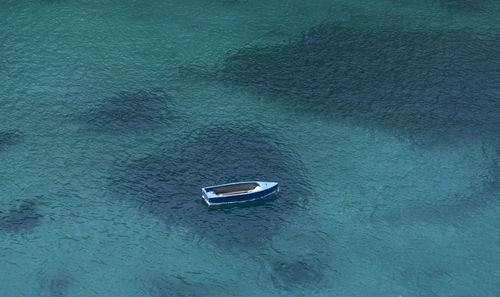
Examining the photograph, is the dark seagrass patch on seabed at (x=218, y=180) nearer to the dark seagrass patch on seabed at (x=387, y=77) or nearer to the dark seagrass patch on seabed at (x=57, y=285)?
the dark seagrass patch on seabed at (x=387, y=77)

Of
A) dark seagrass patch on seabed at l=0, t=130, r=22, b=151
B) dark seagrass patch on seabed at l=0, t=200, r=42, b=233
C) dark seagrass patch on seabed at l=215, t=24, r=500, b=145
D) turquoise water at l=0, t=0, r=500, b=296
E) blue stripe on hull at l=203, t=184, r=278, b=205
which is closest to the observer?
turquoise water at l=0, t=0, r=500, b=296

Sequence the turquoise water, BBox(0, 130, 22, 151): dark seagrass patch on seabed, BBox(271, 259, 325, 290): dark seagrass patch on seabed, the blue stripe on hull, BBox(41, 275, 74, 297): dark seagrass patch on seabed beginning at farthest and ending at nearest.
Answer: BBox(0, 130, 22, 151): dark seagrass patch on seabed → the blue stripe on hull → the turquoise water → BBox(271, 259, 325, 290): dark seagrass patch on seabed → BBox(41, 275, 74, 297): dark seagrass patch on seabed

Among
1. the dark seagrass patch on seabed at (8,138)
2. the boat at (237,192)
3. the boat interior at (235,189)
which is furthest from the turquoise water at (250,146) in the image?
the boat interior at (235,189)

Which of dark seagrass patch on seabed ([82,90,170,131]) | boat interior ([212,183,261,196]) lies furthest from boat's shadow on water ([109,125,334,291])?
dark seagrass patch on seabed ([82,90,170,131])

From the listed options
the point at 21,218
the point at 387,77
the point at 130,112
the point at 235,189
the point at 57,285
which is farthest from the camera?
the point at 387,77

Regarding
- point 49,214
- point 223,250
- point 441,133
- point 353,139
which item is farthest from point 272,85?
point 49,214

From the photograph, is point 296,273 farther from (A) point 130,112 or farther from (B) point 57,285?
(A) point 130,112

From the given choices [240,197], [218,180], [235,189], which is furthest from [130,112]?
[240,197]

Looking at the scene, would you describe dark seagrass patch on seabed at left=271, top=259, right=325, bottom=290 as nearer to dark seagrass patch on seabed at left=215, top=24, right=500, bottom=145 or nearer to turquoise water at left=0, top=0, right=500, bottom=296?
turquoise water at left=0, top=0, right=500, bottom=296
